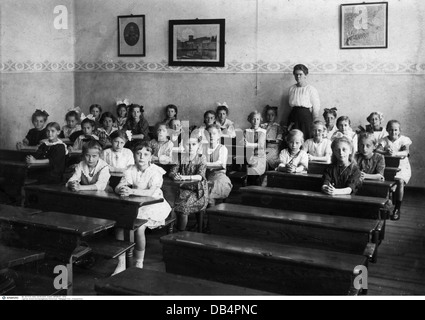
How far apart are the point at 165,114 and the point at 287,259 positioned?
19.2 ft

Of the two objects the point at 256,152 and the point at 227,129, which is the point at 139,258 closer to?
the point at 256,152

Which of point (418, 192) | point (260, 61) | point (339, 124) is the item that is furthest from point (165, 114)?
point (418, 192)

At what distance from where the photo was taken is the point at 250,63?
7355 millimetres

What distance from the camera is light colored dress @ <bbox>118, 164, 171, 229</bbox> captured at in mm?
3744

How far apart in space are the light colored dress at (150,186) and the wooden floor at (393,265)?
0.29 meters

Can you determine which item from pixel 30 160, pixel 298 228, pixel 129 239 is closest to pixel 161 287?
pixel 298 228

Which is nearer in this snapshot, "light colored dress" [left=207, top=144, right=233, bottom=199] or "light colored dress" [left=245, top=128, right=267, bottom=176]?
"light colored dress" [left=207, top=144, right=233, bottom=199]

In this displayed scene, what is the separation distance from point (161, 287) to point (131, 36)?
22.0 ft

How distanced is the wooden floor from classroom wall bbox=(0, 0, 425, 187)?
237 cm

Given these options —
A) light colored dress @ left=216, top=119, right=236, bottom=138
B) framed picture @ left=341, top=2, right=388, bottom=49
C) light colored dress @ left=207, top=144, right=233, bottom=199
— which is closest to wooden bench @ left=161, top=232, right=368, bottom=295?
light colored dress @ left=207, top=144, right=233, bottom=199

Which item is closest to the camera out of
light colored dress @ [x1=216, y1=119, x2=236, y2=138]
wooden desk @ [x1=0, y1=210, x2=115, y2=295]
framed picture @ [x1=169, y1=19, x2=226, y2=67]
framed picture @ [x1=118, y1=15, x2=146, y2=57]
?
wooden desk @ [x1=0, y1=210, x2=115, y2=295]

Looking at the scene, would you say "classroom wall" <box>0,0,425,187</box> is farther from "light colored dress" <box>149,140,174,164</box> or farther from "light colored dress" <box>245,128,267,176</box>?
"light colored dress" <box>149,140,174,164</box>
